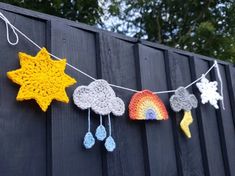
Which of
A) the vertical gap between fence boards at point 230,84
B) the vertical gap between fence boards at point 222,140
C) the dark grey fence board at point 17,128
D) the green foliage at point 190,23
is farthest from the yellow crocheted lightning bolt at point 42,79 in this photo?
the green foliage at point 190,23

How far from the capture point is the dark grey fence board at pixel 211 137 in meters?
1.38

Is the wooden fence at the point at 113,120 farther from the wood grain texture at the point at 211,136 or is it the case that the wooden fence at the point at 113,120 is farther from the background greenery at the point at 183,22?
the background greenery at the point at 183,22

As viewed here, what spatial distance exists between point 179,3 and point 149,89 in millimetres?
5174

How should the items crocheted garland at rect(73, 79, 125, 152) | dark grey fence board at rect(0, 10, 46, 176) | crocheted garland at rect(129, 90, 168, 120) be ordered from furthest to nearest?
crocheted garland at rect(129, 90, 168, 120)
crocheted garland at rect(73, 79, 125, 152)
dark grey fence board at rect(0, 10, 46, 176)

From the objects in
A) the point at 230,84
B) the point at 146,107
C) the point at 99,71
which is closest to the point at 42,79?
the point at 99,71

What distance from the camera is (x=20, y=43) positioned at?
90cm

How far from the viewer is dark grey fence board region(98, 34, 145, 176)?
1.04 meters

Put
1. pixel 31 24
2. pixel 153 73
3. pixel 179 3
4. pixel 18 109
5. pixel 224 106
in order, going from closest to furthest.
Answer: pixel 18 109 → pixel 31 24 → pixel 153 73 → pixel 224 106 → pixel 179 3

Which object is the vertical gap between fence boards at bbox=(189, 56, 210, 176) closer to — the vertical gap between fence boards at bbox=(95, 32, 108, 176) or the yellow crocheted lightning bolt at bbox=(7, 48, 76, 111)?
the vertical gap between fence boards at bbox=(95, 32, 108, 176)

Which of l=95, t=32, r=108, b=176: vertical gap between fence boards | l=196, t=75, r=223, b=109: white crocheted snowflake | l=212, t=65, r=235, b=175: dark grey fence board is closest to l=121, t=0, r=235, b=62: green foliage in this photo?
l=212, t=65, r=235, b=175: dark grey fence board

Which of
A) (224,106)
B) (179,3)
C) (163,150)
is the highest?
(179,3)

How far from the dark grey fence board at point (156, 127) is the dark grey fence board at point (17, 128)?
425 millimetres

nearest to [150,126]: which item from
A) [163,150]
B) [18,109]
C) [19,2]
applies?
[163,150]

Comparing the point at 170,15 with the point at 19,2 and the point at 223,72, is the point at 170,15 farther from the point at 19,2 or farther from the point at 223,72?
the point at 223,72
